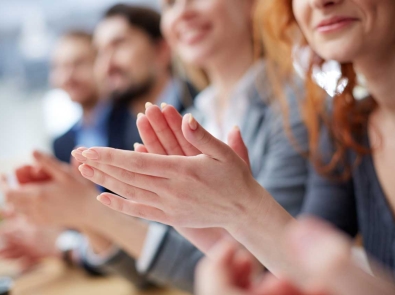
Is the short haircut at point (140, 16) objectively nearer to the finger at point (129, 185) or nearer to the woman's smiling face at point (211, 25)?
the woman's smiling face at point (211, 25)

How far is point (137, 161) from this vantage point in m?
0.44

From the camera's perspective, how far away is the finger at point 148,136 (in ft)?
1.65

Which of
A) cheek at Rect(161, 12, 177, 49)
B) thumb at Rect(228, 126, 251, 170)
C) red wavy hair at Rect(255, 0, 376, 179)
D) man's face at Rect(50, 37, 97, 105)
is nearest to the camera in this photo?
thumb at Rect(228, 126, 251, 170)

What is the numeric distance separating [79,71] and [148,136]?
5.04 ft

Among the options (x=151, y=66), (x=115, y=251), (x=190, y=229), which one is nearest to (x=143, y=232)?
(x=115, y=251)

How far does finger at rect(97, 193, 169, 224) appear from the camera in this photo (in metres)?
0.48

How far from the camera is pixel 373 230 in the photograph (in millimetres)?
772

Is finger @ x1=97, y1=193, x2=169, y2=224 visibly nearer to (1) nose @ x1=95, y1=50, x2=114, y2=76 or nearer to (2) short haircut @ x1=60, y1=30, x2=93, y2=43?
(1) nose @ x1=95, y1=50, x2=114, y2=76

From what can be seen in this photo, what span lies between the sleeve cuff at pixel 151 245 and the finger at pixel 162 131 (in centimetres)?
32

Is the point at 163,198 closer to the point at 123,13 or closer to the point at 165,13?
the point at 165,13

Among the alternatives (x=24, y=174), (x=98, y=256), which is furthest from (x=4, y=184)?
(x=98, y=256)

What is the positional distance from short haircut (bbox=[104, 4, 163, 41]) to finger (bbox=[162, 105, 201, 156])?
1246mm

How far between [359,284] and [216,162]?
20 centimetres

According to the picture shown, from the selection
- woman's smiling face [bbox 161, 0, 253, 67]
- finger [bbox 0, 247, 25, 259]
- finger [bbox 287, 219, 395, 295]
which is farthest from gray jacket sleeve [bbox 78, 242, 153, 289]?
finger [bbox 287, 219, 395, 295]
